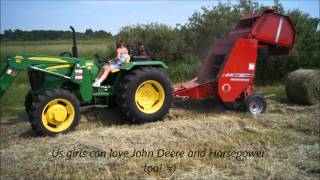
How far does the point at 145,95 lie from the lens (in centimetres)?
782

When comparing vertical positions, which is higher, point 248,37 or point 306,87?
point 248,37

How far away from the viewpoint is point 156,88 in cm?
786

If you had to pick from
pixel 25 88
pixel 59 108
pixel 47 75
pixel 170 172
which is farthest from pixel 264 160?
pixel 25 88

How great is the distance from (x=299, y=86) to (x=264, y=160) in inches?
175

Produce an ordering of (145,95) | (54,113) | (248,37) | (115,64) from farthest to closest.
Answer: (248,37) < (145,95) < (115,64) < (54,113)

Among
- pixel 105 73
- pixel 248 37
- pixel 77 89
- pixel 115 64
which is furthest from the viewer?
pixel 248 37

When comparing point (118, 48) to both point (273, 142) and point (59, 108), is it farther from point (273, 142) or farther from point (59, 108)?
point (273, 142)

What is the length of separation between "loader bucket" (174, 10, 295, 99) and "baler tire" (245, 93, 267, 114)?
2.46 feet

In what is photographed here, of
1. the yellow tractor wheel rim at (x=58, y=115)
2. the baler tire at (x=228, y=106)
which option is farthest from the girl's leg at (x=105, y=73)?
the baler tire at (x=228, y=106)

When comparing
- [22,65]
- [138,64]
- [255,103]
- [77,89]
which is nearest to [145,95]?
[138,64]

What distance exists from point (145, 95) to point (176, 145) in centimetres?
191

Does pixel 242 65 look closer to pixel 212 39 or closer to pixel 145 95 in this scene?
pixel 145 95

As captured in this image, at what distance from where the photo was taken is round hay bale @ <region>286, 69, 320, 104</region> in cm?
932

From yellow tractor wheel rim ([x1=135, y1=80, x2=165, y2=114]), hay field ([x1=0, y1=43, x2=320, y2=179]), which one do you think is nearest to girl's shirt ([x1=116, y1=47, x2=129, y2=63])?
yellow tractor wheel rim ([x1=135, y1=80, x2=165, y2=114])
